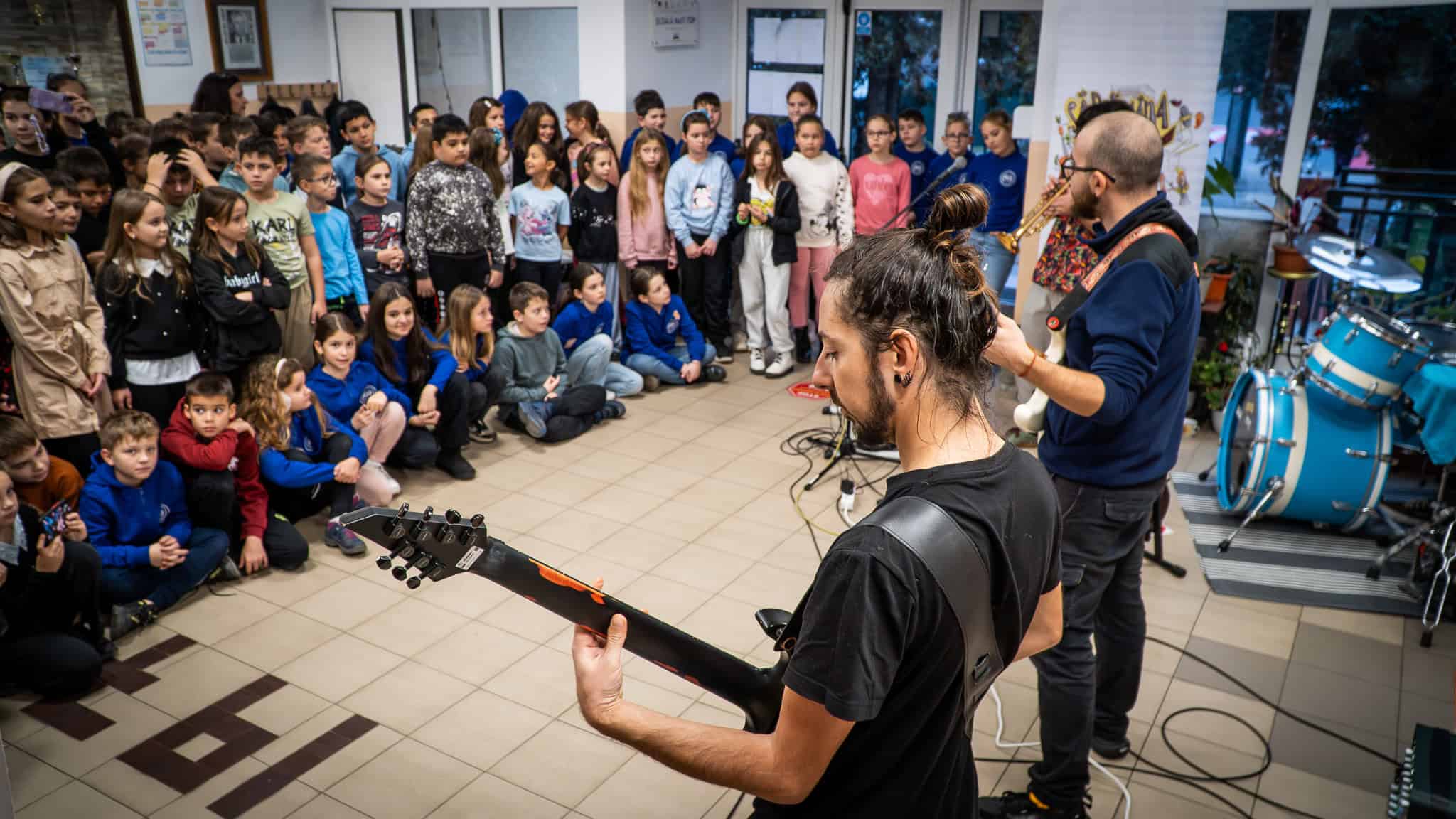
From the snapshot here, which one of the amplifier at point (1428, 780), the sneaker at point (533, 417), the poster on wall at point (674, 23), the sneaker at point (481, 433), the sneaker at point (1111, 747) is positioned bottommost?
the sneaker at point (1111, 747)

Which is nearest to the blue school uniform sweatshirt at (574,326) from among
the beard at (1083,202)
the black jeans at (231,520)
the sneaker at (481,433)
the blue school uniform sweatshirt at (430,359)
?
the sneaker at (481,433)

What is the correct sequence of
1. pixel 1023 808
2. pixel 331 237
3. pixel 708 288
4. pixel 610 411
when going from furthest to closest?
pixel 708 288, pixel 610 411, pixel 331 237, pixel 1023 808

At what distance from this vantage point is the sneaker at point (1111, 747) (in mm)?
3164

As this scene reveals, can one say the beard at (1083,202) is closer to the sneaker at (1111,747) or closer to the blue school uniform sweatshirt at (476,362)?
the sneaker at (1111,747)

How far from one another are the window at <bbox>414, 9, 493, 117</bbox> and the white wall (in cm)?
104

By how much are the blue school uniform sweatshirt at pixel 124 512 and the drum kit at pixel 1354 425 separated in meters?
4.16

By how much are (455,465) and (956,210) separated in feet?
13.0

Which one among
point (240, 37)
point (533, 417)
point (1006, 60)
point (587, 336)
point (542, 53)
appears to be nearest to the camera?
point (533, 417)

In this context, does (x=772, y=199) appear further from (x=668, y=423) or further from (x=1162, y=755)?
(x=1162, y=755)

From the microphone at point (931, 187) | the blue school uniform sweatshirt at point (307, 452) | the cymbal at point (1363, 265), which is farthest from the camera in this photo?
the cymbal at point (1363, 265)

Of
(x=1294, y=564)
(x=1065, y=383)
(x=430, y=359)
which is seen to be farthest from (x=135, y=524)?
(x=1294, y=564)

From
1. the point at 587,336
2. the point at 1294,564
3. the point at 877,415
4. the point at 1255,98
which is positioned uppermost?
the point at 1255,98

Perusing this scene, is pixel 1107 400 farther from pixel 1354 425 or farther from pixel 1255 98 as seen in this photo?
pixel 1255 98

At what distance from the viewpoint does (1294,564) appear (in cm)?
450
